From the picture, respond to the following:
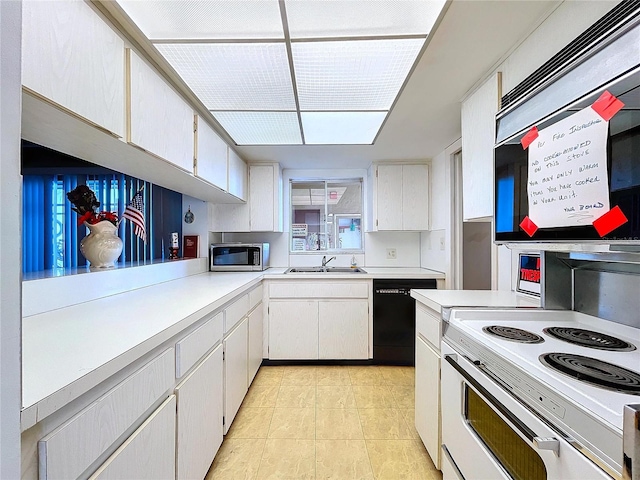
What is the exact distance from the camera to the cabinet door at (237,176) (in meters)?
2.68

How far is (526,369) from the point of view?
81 cm

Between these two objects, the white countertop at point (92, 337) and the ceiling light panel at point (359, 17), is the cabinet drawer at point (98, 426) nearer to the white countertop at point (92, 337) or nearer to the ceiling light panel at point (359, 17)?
the white countertop at point (92, 337)

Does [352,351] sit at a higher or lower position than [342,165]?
lower

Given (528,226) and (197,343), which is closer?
(528,226)

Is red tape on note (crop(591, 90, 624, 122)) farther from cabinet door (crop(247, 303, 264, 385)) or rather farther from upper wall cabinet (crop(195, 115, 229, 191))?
cabinet door (crop(247, 303, 264, 385))

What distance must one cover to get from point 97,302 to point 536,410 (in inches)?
71.6

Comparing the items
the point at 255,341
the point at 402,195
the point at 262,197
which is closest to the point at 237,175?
the point at 262,197

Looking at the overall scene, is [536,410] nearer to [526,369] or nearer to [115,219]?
[526,369]

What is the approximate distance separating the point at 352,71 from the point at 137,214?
1.71m

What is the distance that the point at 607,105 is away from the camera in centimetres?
77

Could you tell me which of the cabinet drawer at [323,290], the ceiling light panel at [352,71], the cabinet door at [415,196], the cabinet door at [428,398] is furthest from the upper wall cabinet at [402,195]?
the cabinet door at [428,398]

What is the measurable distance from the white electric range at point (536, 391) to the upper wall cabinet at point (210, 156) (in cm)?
177

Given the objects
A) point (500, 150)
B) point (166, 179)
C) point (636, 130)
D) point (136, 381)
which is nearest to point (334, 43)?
point (500, 150)

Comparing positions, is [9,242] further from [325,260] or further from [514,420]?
[325,260]
